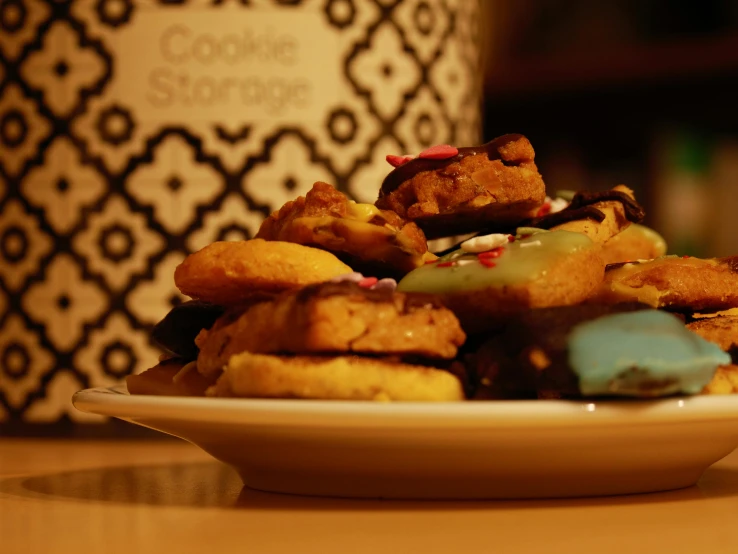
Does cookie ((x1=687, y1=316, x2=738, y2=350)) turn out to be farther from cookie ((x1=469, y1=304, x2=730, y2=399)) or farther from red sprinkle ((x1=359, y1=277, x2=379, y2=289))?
red sprinkle ((x1=359, y1=277, x2=379, y2=289))

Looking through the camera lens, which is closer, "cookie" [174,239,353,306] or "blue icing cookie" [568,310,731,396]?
"blue icing cookie" [568,310,731,396]

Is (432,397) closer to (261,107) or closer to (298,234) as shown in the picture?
(298,234)

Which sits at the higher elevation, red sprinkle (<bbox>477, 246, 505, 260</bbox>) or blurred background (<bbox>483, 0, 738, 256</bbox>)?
red sprinkle (<bbox>477, 246, 505, 260</bbox>)

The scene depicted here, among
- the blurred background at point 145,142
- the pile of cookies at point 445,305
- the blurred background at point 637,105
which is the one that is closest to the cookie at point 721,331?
the pile of cookies at point 445,305

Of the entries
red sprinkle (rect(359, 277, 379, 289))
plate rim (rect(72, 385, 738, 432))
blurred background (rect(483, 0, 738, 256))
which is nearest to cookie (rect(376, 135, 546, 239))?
red sprinkle (rect(359, 277, 379, 289))

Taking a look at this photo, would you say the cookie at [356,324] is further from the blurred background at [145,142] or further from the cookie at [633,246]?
the blurred background at [145,142]

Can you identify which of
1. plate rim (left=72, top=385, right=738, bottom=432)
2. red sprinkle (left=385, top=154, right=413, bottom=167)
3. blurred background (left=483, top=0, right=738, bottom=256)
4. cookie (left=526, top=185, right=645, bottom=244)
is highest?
red sprinkle (left=385, top=154, right=413, bottom=167)

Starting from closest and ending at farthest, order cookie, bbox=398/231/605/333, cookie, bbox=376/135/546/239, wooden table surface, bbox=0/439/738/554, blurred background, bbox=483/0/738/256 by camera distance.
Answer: wooden table surface, bbox=0/439/738/554 < cookie, bbox=398/231/605/333 < cookie, bbox=376/135/546/239 < blurred background, bbox=483/0/738/256

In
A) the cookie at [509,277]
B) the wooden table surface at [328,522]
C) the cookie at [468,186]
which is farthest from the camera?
the cookie at [468,186]
